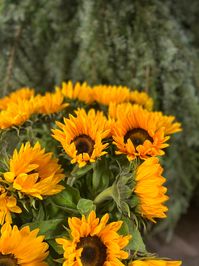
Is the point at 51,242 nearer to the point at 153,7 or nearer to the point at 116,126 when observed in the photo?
the point at 116,126

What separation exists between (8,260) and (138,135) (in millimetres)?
227

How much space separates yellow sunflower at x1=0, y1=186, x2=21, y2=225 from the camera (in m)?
0.59

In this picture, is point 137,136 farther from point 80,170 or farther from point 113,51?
point 113,51

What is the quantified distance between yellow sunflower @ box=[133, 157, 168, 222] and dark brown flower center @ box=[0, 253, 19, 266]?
6.1 inches

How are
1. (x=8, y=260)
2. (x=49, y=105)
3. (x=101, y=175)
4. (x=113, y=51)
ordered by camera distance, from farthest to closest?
(x=113, y=51), (x=49, y=105), (x=101, y=175), (x=8, y=260)

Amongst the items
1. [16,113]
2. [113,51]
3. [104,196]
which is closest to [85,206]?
[104,196]

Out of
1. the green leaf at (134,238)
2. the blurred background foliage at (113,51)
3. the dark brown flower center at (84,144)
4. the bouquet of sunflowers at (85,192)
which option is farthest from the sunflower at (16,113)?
the blurred background foliage at (113,51)

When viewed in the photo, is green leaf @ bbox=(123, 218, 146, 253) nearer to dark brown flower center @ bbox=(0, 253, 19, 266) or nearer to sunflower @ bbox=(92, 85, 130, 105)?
dark brown flower center @ bbox=(0, 253, 19, 266)

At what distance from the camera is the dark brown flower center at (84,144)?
0.65m

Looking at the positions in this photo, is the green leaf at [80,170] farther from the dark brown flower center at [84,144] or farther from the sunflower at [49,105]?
the sunflower at [49,105]

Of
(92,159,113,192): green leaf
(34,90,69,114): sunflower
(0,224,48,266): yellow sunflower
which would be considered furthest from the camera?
(34,90,69,114): sunflower

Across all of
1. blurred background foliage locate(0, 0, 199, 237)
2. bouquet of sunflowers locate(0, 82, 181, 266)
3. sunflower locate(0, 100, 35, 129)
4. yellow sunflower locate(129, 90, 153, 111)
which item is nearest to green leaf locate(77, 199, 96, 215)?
bouquet of sunflowers locate(0, 82, 181, 266)

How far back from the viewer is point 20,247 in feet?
1.86

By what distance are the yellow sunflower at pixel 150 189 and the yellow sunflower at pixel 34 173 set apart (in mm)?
97
